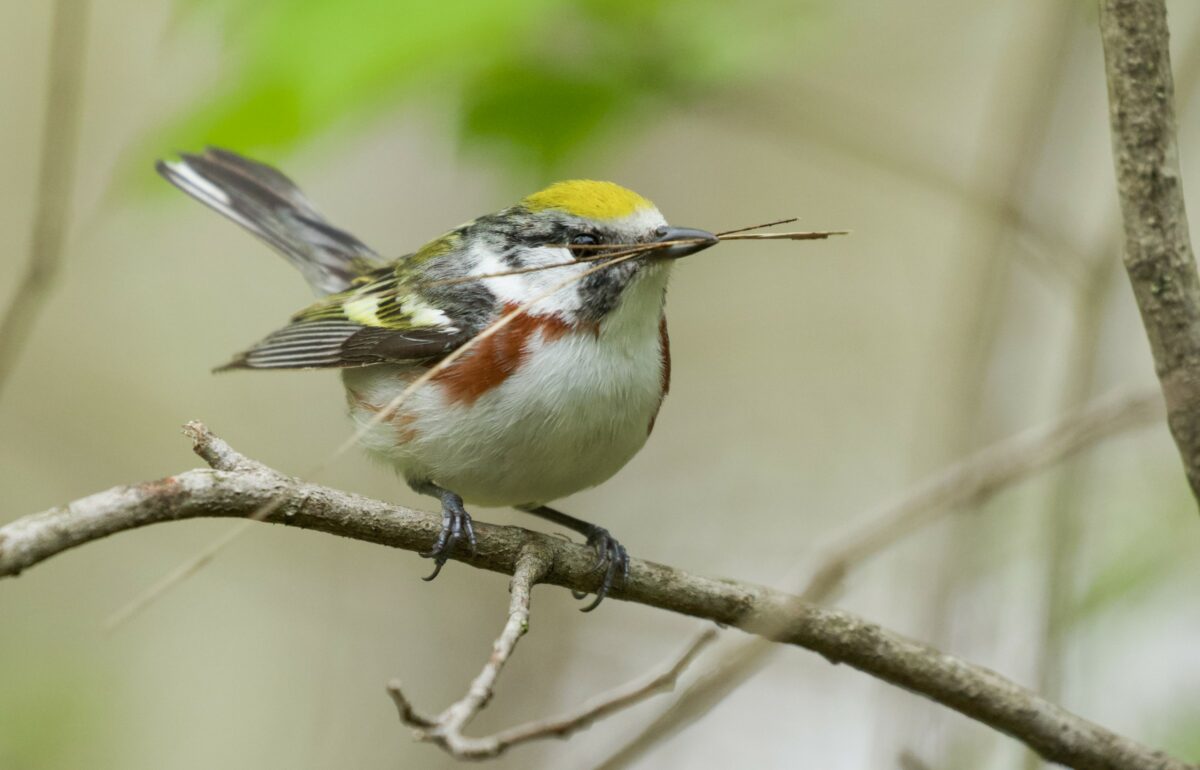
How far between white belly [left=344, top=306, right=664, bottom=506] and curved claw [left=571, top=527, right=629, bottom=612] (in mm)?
276

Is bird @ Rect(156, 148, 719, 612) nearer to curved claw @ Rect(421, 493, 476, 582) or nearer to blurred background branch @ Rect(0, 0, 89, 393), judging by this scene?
curved claw @ Rect(421, 493, 476, 582)

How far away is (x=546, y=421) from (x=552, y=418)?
20mm

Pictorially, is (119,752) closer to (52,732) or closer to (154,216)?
(52,732)

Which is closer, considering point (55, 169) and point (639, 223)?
point (55, 169)

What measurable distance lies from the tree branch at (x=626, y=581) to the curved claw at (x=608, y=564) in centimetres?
3

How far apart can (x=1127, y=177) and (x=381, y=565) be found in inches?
207

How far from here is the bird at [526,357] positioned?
3.37 metres

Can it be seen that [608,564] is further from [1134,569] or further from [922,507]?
[1134,569]

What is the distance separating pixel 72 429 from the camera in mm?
6289

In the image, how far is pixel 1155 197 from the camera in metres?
2.04

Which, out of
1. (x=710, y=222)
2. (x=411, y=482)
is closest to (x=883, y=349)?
(x=710, y=222)

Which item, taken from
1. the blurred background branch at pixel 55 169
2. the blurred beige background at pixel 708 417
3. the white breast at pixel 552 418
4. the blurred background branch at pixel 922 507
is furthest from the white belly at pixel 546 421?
the blurred background branch at pixel 55 169

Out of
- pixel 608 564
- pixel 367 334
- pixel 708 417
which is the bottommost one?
pixel 608 564

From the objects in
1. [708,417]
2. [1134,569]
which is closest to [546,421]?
[1134,569]
